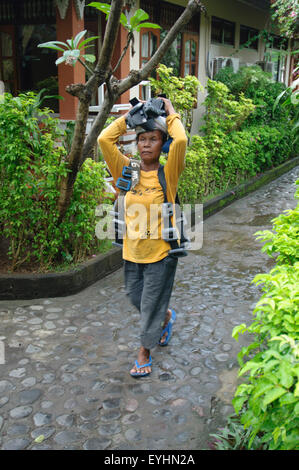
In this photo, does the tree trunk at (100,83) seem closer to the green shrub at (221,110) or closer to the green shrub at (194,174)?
the green shrub at (194,174)

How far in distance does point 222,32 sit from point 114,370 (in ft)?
38.8

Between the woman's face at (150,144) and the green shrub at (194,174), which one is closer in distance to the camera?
the woman's face at (150,144)

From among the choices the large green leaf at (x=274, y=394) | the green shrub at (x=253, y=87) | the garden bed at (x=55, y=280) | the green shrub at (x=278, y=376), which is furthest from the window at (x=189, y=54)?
the large green leaf at (x=274, y=394)

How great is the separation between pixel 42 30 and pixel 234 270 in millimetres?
8099

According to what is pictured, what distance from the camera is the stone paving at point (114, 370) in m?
3.00

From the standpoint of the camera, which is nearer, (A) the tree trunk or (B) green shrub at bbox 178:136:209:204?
(A) the tree trunk

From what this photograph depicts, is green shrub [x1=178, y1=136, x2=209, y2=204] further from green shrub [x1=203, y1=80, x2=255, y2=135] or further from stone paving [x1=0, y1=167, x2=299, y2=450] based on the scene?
stone paving [x1=0, y1=167, x2=299, y2=450]

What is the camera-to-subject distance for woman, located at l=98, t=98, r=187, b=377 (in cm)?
351

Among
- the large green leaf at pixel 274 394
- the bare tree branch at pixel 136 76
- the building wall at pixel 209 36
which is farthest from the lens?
the building wall at pixel 209 36

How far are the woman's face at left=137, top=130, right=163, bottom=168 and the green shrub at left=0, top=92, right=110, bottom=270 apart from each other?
1.61 metres

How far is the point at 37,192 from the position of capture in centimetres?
502

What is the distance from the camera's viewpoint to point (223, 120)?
386 inches

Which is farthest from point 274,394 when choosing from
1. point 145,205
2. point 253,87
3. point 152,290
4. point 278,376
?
point 253,87

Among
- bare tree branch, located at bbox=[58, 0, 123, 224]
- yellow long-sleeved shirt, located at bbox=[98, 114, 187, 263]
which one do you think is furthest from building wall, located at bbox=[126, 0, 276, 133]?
yellow long-sleeved shirt, located at bbox=[98, 114, 187, 263]
